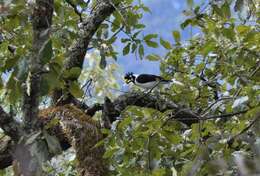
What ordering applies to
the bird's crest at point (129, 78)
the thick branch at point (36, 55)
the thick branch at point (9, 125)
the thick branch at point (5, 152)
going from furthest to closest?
the bird's crest at point (129, 78), the thick branch at point (5, 152), the thick branch at point (9, 125), the thick branch at point (36, 55)

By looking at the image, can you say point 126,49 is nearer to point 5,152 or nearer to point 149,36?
point 149,36

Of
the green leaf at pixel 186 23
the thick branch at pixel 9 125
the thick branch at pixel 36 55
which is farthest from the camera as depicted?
the green leaf at pixel 186 23

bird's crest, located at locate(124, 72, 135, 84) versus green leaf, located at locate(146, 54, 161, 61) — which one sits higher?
green leaf, located at locate(146, 54, 161, 61)

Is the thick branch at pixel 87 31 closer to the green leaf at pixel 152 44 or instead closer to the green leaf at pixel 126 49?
the green leaf at pixel 126 49

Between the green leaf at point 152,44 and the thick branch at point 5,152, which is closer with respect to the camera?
the thick branch at point 5,152

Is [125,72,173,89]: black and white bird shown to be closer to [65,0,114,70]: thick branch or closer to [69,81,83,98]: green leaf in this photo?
[65,0,114,70]: thick branch

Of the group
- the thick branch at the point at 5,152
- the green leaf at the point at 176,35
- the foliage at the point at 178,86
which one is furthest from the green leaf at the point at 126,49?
the thick branch at the point at 5,152

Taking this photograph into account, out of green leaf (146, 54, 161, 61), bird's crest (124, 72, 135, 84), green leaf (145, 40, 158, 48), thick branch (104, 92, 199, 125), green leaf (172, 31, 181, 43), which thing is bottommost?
bird's crest (124, 72, 135, 84)

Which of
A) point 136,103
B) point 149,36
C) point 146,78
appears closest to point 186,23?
point 149,36

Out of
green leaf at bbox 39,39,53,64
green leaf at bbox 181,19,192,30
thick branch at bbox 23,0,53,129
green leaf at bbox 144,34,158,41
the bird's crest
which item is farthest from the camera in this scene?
the bird's crest

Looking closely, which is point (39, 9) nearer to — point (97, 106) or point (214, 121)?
point (214, 121)

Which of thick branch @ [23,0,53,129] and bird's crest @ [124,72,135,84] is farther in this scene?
bird's crest @ [124,72,135,84]

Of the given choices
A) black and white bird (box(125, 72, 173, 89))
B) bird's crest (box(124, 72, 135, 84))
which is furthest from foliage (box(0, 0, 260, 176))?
bird's crest (box(124, 72, 135, 84))

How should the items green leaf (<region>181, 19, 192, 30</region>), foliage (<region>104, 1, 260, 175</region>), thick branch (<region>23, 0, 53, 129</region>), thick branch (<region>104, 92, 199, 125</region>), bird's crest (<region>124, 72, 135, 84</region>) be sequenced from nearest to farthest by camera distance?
1. thick branch (<region>23, 0, 53, 129</region>)
2. foliage (<region>104, 1, 260, 175</region>)
3. green leaf (<region>181, 19, 192, 30</region>)
4. thick branch (<region>104, 92, 199, 125</region>)
5. bird's crest (<region>124, 72, 135, 84</region>)
